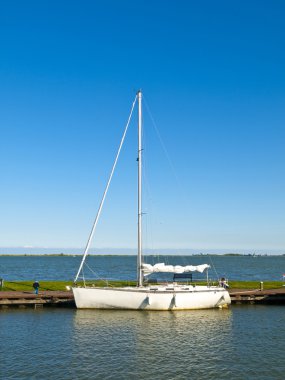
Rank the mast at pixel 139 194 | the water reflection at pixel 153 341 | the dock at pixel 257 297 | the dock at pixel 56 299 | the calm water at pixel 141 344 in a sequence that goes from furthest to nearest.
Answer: the dock at pixel 257 297
the dock at pixel 56 299
the mast at pixel 139 194
the water reflection at pixel 153 341
the calm water at pixel 141 344

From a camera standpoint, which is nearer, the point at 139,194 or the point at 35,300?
the point at 35,300

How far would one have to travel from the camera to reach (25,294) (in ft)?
128

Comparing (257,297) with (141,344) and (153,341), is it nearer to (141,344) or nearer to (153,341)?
(153,341)

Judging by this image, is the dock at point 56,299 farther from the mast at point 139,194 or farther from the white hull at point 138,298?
the mast at point 139,194

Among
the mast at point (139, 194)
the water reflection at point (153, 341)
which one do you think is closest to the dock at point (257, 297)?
the water reflection at point (153, 341)

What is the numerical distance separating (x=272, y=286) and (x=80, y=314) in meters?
24.5

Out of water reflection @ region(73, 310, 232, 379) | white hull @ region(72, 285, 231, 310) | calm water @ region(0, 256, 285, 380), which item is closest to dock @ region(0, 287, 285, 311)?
calm water @ region(0, 256, 285, 380)

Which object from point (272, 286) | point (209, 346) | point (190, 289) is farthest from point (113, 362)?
point (272, 286)

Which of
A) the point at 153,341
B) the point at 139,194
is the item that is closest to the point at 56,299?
the point at 139,194

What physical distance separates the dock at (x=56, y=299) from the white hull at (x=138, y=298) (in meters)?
2.83

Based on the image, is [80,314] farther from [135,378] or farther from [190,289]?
[135,378]

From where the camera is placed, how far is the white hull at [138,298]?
35.6m

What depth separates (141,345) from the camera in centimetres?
2516

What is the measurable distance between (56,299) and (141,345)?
15.4m
